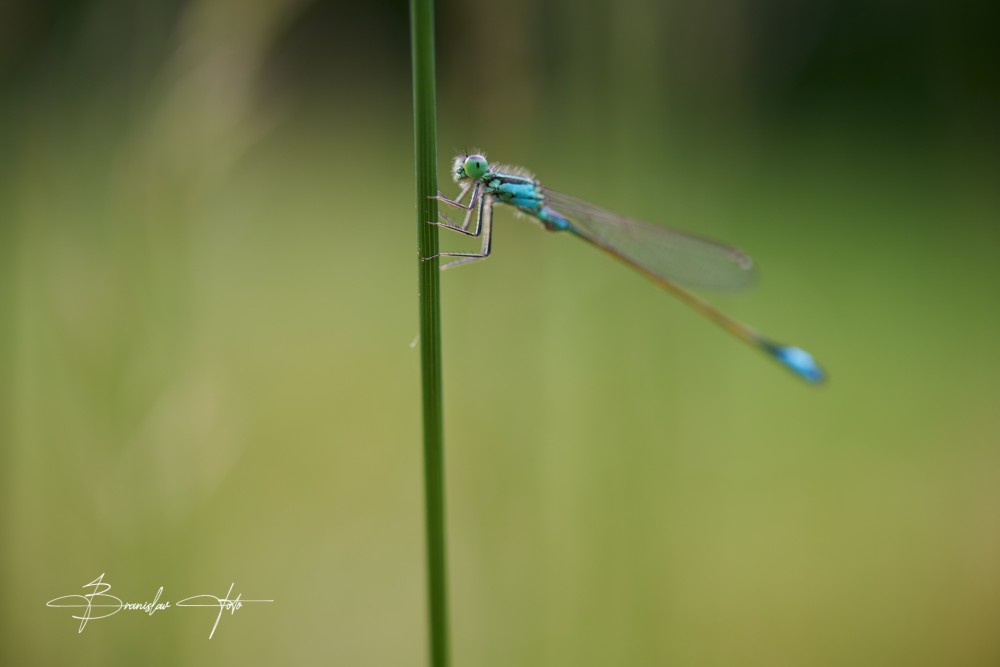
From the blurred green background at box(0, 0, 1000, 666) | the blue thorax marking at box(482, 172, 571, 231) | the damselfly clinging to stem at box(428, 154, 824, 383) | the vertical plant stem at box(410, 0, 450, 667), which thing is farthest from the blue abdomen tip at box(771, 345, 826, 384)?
the vertical plant stem at box(410, 0, 450, 667)

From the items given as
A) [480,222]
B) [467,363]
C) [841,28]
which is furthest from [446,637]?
[841,28]

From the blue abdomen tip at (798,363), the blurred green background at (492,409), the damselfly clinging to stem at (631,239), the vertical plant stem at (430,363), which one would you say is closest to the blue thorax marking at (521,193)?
the damselfly clinging to stem at (631,239)

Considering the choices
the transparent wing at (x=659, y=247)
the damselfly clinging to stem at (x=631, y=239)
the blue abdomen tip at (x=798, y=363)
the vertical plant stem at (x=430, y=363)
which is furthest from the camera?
the transparent wing at (x=659, y=247)

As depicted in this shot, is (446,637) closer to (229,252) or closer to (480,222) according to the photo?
(480,222)

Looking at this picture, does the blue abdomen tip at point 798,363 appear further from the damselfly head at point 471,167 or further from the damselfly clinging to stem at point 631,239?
the damselfly head at point 471,167

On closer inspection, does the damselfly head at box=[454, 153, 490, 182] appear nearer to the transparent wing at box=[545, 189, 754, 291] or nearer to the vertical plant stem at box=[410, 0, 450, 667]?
the transparent wing at box=[545, 189, 754, 291]

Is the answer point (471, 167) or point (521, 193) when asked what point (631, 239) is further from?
point (471, 167)
